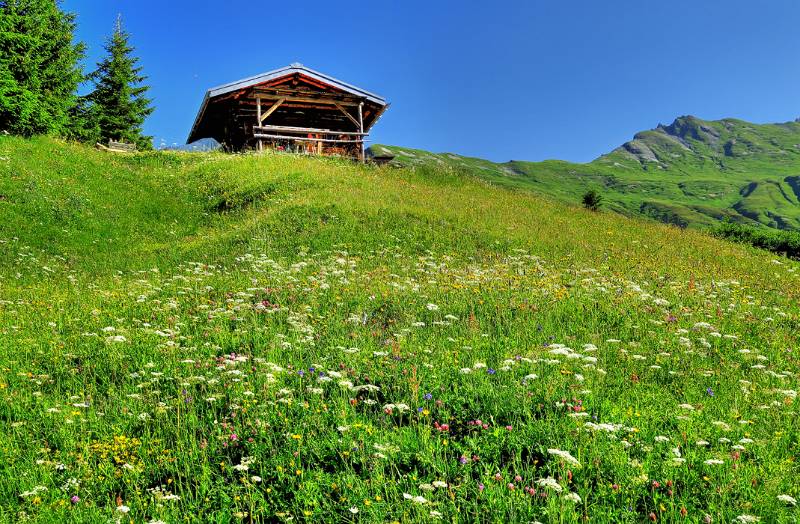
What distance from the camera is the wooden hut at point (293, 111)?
30.1 meters

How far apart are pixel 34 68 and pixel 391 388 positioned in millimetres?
34826

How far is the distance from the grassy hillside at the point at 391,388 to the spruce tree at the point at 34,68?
1693 centimetres

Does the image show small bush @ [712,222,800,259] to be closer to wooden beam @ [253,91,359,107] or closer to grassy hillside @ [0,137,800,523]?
grassy hillside @ [0,137,800,523]

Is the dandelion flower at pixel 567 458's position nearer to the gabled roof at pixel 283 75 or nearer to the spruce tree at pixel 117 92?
the gabled roof at pixel 283 75

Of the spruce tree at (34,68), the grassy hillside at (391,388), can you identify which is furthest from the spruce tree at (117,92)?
the grassy hillside at (391,388)

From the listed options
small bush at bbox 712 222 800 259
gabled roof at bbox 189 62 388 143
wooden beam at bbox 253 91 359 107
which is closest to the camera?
small bush at bbox 712 222 800 259

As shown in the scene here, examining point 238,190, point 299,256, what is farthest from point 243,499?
point 238,190

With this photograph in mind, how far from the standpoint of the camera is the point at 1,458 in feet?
14.2

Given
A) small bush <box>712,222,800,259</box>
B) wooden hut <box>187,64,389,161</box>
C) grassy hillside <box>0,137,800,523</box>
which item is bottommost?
grassy hillside <box>0,137,800,523</box>

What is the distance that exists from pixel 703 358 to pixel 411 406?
428 cm

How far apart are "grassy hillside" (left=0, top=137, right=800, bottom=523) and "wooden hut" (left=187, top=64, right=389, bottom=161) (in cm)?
1837

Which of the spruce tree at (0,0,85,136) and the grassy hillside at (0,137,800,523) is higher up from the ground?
the spruce tree at (0,0,85,136)

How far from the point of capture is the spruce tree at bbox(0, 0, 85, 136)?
26.0m

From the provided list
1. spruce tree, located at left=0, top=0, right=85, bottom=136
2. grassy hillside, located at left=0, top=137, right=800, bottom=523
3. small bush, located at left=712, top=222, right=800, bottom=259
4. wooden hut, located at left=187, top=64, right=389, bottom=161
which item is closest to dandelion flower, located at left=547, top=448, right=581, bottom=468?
grassy hillside, located at left=0, top=137, right=800, bottom=523
